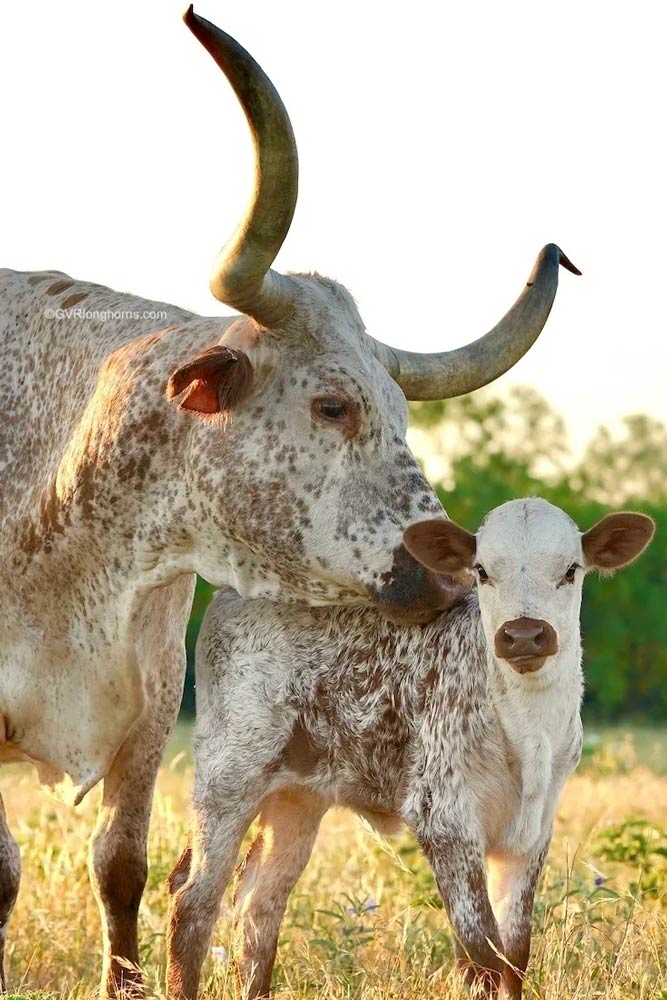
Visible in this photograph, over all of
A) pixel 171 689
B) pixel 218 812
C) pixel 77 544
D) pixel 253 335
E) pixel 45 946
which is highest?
pixel 253 335

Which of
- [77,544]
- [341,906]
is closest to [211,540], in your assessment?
[77,544]

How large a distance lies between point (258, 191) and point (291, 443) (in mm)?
848

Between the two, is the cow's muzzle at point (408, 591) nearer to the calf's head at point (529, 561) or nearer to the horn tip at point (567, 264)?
the calf's head at point (529, 561)

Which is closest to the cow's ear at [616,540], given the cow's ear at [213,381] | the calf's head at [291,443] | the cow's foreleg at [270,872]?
the calf's head at [291,443]

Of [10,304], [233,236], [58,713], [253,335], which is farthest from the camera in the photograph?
[10,304]

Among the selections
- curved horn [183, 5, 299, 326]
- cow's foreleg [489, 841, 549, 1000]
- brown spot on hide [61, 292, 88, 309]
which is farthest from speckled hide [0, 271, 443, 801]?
cow's foreleg [489, 841, 549, 1000]

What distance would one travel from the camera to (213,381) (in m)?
5.45

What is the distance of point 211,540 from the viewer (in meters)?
5.62

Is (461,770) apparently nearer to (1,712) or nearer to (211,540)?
(211,540)

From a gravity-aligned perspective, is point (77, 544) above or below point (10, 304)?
below

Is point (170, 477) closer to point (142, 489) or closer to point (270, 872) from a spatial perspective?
point (142, 489)

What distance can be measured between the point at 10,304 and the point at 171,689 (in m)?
1.67

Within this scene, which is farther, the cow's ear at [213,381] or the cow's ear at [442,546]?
the cow's ear at [213,381]

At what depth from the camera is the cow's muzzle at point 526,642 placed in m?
4.92
